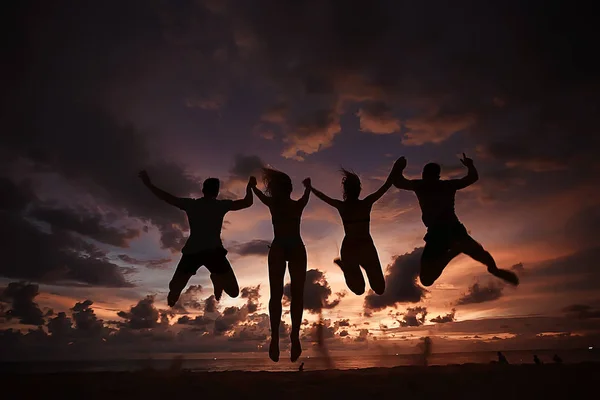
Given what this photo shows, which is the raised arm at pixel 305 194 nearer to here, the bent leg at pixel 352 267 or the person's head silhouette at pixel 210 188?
the bent leg at pixel 352 267

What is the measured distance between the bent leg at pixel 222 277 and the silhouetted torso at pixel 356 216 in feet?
7.90

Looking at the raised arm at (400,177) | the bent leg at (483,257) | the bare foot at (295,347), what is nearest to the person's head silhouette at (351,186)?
the raised arm at (400,177)

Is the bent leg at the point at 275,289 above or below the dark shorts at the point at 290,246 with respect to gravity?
below

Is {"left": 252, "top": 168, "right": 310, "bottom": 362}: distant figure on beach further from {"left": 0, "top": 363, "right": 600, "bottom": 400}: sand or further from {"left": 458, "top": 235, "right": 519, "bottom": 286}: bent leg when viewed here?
{"left": 458, "top": 235, "right": 519, "bottom": 286}: bent leg

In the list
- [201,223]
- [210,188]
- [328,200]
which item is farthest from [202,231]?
[328,200]

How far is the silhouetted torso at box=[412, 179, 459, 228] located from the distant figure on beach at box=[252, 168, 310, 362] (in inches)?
89.9

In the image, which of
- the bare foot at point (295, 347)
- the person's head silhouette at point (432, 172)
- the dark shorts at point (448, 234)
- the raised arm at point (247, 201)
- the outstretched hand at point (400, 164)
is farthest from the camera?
the outstretched hand at point (400, 164)

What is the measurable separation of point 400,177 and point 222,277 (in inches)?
154

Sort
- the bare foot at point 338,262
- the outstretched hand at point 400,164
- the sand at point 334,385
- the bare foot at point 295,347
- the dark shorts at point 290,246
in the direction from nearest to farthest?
the sand at point 334,385 → the dark shorts at point 290,246 → the bare foot at point 295,347 → the outstretched hand at point 400,164 → the bare foot at point 338,262

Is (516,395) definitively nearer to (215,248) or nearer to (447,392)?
(447,392)

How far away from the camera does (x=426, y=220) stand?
8125mm

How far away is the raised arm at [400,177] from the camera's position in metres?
8.22

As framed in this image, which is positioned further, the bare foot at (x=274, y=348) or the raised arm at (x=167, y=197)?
the raised arm at (x=167, y=197)

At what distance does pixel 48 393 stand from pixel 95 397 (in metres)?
0.91
